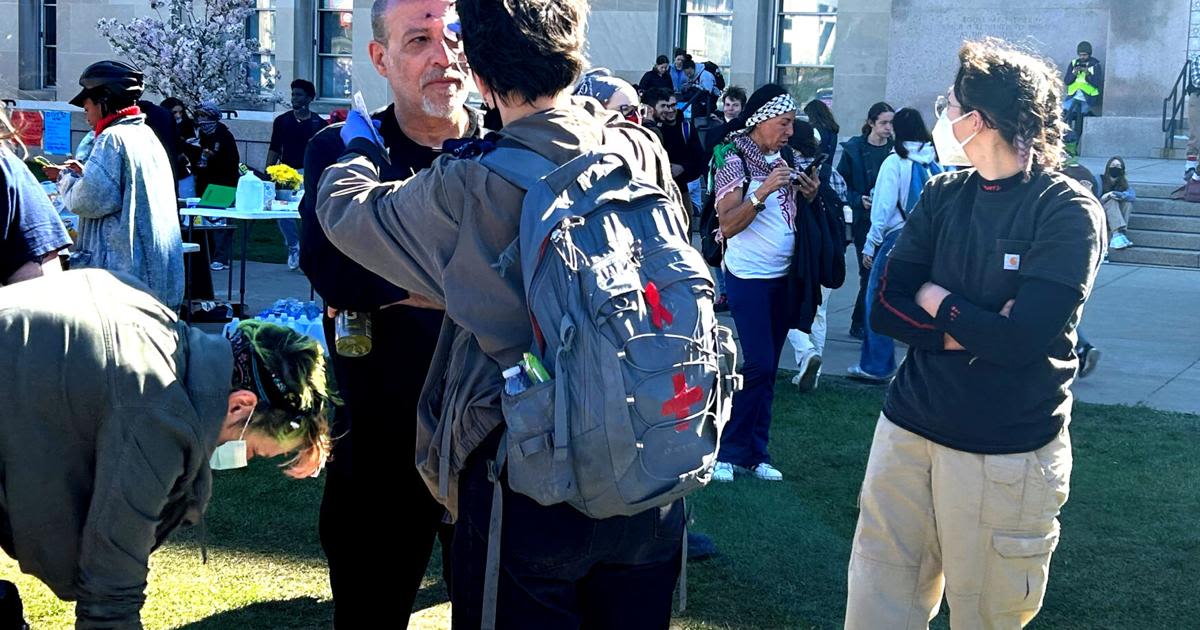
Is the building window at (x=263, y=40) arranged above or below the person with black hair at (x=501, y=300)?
above

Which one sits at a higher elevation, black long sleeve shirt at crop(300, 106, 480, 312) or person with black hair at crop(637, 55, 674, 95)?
person with black hair at crop(637, 55, 674, 95)

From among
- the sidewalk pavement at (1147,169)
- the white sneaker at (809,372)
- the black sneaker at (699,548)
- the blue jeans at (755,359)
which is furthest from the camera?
the sidewalk pavement at (1147,169)

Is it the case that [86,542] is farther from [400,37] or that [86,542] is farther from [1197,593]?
[1197,593]

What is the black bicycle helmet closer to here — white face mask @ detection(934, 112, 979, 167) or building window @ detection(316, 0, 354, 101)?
white face mask @ detection(934, 112, 979, 167)

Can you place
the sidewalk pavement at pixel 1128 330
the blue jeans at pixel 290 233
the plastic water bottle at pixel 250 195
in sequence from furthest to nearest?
1. the blue jeans at pixel 290 233
2. the plastic water bottle at pixel 250 195
3. the sidewalk pavement at pixel 1128 330

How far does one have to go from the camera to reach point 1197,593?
509 cm

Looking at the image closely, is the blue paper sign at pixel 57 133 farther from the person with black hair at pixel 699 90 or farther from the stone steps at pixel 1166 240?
the stone steps at pixel 1166 240

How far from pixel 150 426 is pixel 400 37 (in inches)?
55.4

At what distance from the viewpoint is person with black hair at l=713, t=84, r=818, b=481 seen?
21.2 feet

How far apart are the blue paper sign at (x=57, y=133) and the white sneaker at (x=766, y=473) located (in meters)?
6.60

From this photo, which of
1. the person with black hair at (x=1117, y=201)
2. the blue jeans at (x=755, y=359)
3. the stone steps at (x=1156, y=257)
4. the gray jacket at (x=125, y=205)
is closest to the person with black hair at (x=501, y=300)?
the blue jeans at (x=755, y=359)

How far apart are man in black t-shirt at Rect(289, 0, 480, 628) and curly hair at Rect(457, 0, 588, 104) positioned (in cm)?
84

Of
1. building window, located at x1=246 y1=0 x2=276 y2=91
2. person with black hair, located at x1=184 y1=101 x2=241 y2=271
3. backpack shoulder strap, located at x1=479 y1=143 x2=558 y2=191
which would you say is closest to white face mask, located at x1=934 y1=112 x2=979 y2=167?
backpack shoulder strap, located at x1=479 y1=143 x2=558 y2=191

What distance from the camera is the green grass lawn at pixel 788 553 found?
4801 mm
